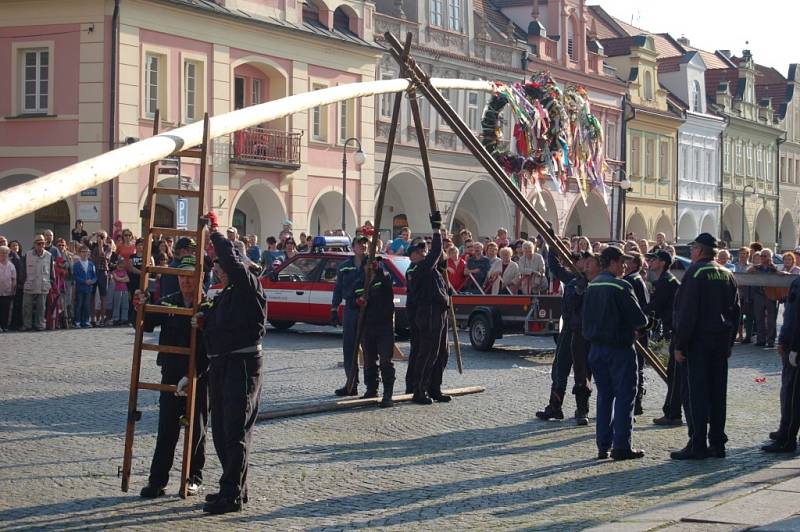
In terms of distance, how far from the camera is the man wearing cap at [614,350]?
37.5ft

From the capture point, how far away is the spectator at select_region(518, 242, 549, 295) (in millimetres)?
22641

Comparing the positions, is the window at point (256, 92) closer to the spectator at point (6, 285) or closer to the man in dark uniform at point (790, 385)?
the spectator at point (6, 285)

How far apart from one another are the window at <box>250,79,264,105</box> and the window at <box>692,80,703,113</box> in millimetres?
36249

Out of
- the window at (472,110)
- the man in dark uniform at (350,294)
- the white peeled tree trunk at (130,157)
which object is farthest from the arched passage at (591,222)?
the white peeled tree trunk at (130,157)

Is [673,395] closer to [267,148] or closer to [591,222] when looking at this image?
[267,148]

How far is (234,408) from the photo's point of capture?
9.19 m

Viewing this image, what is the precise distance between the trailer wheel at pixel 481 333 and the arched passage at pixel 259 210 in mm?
15766

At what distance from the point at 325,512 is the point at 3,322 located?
52.3 feet

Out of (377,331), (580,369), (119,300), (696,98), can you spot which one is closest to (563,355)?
(580,369)

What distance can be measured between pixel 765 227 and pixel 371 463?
70.2 m

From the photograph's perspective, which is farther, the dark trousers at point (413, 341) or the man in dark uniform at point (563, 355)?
the dark trousers at point (413, 341)

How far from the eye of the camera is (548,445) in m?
12.2

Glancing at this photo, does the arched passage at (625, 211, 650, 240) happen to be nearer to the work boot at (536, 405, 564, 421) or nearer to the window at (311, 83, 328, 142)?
the window at (311, 83, 328, 142)

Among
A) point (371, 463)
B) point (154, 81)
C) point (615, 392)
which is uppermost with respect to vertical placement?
point (154, 81)
